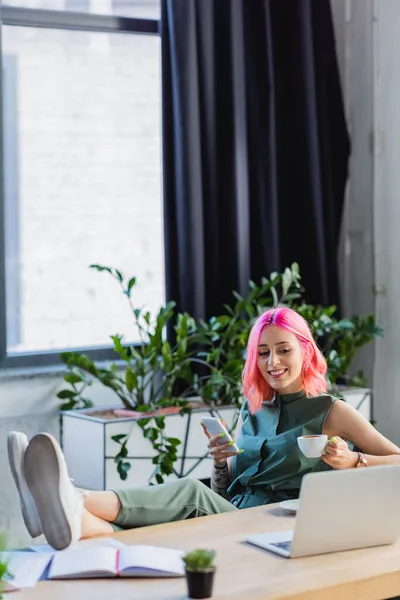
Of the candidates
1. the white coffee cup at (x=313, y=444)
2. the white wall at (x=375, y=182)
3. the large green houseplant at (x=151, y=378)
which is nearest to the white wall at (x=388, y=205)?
the white wall at (x=375, y=182)

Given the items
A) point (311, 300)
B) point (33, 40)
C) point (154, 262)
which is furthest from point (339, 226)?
point (33, 40)

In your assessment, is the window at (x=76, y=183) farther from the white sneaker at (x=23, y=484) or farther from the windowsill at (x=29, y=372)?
the white sneaker at (x=23, y=484)

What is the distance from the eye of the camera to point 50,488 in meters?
2.14

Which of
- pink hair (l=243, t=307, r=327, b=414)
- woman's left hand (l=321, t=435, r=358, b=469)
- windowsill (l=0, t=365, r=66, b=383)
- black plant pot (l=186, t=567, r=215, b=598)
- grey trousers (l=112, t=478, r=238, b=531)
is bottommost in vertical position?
grey trousers (l=112, t=478, r=238, b=531)

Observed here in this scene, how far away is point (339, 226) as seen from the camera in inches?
175

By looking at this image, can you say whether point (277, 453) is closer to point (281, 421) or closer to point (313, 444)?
point (281, 421)

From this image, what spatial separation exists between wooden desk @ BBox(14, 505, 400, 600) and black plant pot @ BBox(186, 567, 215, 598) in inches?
1.1

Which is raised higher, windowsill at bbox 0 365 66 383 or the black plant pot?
windowsill at bbox 0 365 66 383

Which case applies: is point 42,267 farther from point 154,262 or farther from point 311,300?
point 311,300

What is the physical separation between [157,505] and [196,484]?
5.4 inches

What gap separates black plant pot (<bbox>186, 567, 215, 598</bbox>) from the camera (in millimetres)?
1715

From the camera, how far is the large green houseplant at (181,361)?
3.61 metres

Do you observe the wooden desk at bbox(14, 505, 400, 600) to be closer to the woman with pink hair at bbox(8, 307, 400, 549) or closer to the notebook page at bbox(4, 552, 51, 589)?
the notebook page at bbox(4, 552, 51, 589)

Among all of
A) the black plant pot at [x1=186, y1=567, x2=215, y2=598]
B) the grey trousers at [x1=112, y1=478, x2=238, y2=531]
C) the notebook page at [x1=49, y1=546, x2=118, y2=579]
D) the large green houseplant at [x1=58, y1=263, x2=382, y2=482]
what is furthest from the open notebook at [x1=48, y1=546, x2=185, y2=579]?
the large green houseplant at [x1=58, y1=263, x2=382, y2=482]
